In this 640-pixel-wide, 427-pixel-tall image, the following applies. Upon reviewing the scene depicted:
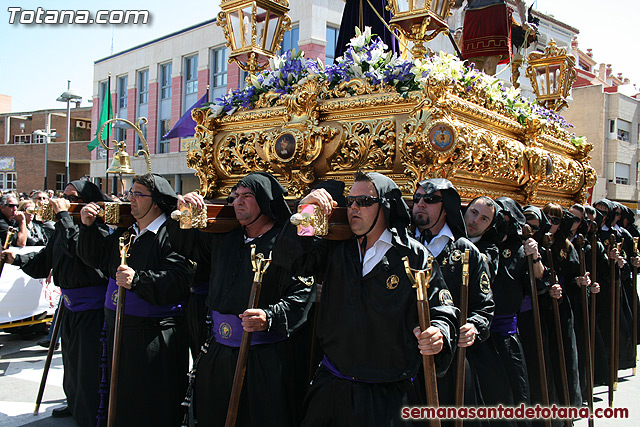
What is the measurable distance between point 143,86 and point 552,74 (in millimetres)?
21321

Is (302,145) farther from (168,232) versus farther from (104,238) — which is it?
(104,238)

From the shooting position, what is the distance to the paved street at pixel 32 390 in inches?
179

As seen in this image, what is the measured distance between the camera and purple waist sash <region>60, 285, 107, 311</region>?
439 cm

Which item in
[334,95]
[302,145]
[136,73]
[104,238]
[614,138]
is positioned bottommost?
[104,238]

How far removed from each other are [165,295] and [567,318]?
4052 millimetres

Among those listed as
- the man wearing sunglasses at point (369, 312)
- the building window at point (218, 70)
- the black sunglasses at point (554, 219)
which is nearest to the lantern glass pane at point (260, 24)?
the man wearing sunglasses at point (369, 312)

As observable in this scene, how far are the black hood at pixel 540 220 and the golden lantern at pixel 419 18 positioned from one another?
168cm

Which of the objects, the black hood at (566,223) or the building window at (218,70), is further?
the building window at (218,70)

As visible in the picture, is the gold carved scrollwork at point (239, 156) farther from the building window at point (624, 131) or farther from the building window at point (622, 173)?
the building window at point (624, 131)

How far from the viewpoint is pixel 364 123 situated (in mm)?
3793

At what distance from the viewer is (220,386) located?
10.3ft

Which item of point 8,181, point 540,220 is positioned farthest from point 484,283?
point 8,181

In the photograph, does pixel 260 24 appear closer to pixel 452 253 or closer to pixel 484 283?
pixel 452 253

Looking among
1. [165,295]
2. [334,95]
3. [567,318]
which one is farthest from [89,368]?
[567,318]
